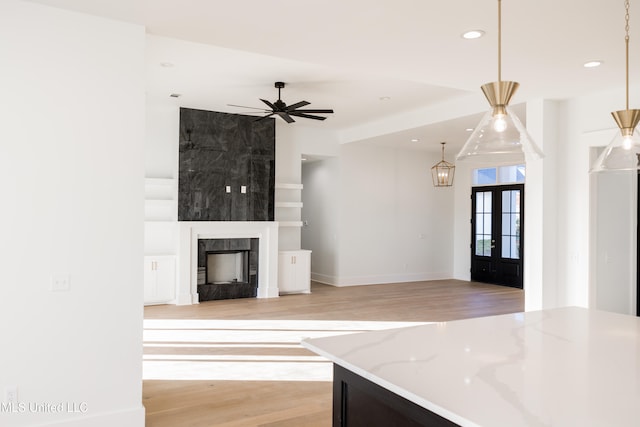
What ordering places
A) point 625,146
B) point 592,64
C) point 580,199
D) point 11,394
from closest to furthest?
point 625,146
point 11,394
point 592,64
point 580,199

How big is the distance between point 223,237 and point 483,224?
17.9 feet

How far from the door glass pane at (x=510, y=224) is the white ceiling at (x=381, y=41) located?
4411 mm

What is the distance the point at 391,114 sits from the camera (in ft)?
25.7

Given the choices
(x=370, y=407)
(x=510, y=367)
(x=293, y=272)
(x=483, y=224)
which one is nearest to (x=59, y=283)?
(x=370, y=407)

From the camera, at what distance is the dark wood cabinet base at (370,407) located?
1.54m

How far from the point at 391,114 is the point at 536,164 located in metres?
2.80

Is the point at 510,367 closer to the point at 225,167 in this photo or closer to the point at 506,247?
the point at 225,167

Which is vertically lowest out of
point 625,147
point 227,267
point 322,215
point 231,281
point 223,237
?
point 231,281

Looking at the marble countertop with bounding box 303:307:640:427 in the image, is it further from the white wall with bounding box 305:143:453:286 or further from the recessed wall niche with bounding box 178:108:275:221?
the white wall with bounding box 305:143:453:286

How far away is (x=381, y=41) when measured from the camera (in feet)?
11.8

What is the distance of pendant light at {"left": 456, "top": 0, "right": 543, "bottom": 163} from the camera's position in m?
Answer: 2.08

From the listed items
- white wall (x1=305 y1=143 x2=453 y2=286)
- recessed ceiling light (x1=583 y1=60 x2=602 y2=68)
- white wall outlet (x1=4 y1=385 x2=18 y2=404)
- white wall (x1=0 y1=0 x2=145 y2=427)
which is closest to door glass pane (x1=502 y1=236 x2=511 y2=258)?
white wall (x1=305 y1=143 x2=453 y2=286)

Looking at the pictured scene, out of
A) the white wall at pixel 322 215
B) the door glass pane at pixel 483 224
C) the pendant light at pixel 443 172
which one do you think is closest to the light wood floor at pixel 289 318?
the white wall at pixel 322 215

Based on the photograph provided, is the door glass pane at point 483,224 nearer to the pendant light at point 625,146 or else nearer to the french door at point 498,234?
the french door at point 498,234
